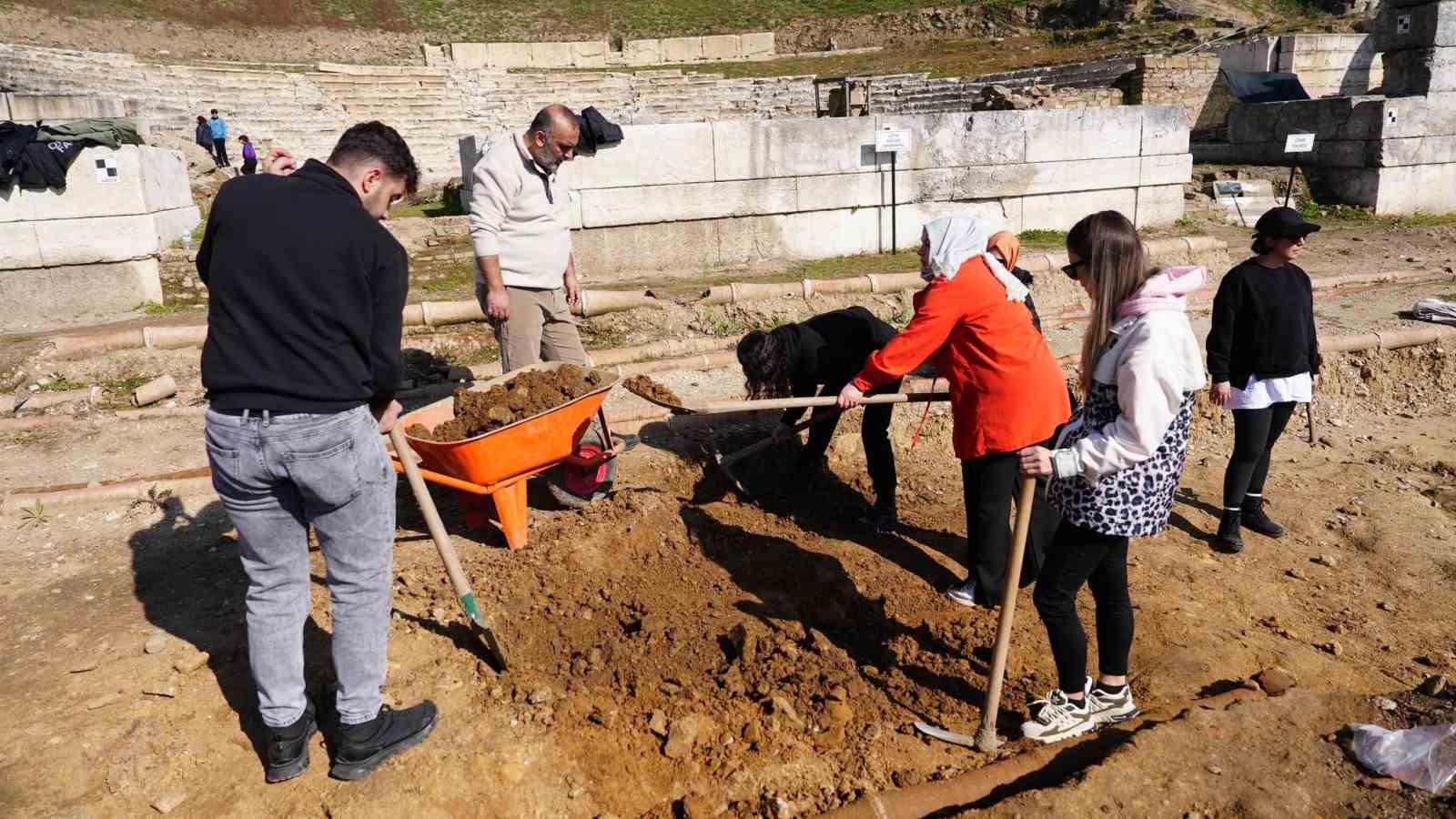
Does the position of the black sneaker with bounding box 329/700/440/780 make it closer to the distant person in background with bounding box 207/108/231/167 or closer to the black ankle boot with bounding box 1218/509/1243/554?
the black ankle boot with bounding box 1218/509/1243/554

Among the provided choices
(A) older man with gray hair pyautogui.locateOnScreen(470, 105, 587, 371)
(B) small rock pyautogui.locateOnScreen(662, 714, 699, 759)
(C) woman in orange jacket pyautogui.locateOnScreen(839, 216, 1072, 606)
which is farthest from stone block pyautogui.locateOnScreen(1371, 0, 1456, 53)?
(B) small rock pyautogui.locateOnScreen(662, 714, 699, 759)

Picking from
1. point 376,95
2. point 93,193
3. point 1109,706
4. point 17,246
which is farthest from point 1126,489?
point 376,95

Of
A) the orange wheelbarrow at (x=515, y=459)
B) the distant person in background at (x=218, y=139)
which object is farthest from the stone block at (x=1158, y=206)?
the distant person in background at (x=218, y=139)

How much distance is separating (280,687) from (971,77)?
2158cm

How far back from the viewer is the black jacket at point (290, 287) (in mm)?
2496

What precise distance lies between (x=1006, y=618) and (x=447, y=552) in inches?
76.4

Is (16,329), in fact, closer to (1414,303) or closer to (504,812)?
(504,812)

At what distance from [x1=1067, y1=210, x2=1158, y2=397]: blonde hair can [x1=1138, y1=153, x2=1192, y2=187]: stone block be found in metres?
10.3

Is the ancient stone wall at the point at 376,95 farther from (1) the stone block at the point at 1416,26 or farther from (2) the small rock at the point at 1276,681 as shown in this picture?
(2) the small rock at the point at 1276,681

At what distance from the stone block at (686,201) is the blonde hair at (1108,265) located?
7.57 m

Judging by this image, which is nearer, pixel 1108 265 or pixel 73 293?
pixel 1108 265

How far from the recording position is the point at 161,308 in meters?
9.05

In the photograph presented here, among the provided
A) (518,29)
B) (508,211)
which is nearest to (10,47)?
(518,29)

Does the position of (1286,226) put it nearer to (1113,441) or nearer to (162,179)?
(1113,441)
